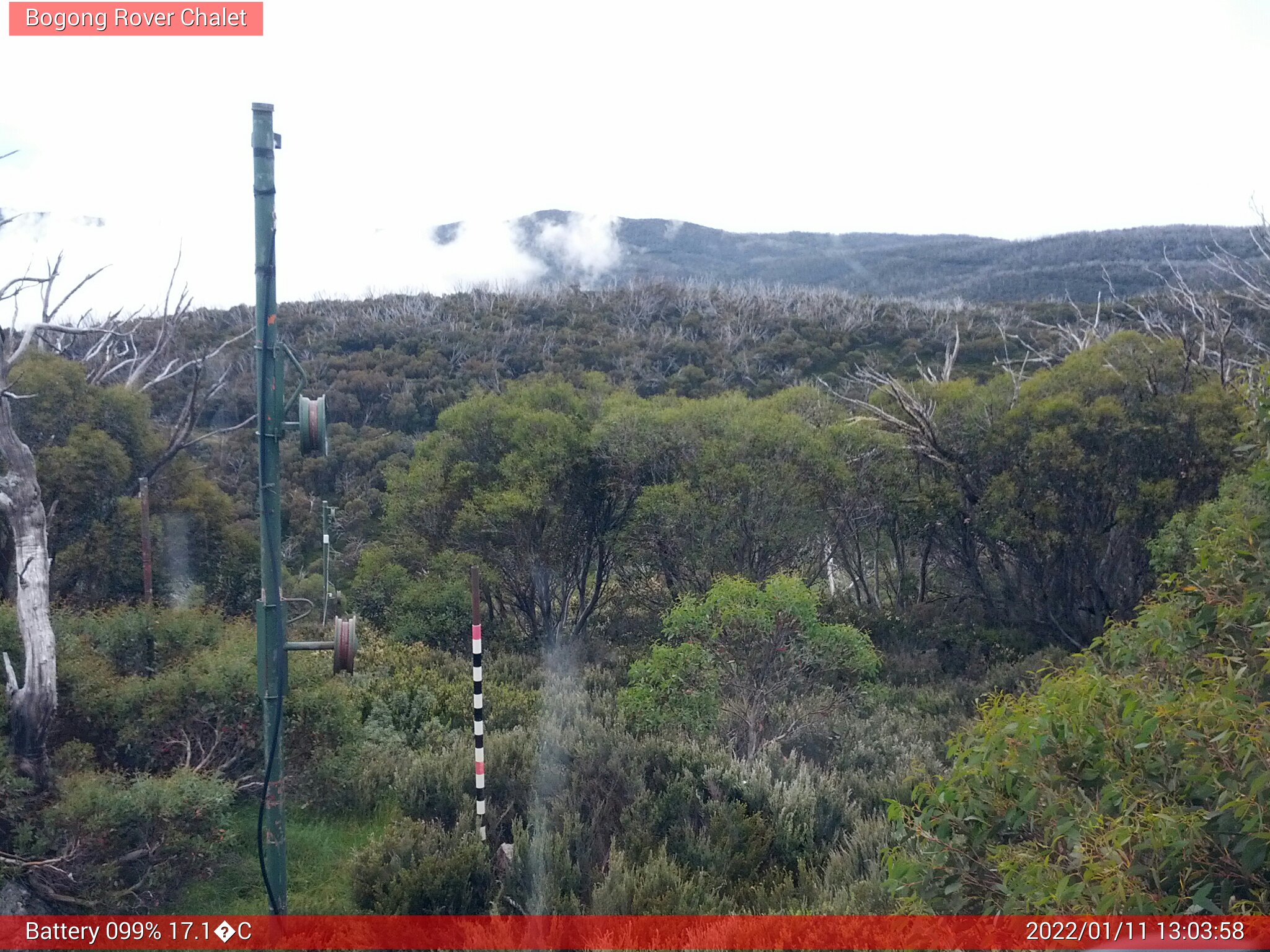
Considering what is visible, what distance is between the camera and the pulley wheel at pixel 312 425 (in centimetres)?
464

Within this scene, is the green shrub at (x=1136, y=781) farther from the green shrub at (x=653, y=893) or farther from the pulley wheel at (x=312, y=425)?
the pulley wheel at (x=312, y=425)

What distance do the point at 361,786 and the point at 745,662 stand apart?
12.1 ft

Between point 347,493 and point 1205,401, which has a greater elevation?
point 1205,401

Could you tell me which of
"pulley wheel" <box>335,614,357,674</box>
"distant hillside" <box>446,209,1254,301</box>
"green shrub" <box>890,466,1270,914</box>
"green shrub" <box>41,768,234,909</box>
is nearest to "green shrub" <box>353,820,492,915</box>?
"green shrub" <box>41,768,234,909</box>

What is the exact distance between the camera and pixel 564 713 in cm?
916

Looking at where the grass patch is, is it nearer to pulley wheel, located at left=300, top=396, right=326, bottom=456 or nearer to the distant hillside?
pulley wheel, located at left=300, top=396, right=326, bottom=456

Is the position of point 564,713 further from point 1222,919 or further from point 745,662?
point 1222,919

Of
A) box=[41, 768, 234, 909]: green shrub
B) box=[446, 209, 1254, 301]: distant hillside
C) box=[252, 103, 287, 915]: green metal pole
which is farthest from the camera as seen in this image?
box=[446, 209, 1254, 301]: distant hillside

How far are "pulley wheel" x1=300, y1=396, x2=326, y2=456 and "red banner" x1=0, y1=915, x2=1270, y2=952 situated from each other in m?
2.45

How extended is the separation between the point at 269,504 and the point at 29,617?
10.5 feet

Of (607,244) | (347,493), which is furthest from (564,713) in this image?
(607,244)

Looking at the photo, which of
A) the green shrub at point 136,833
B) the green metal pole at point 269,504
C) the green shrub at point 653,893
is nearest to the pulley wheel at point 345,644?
the green metal pole at point 269,504

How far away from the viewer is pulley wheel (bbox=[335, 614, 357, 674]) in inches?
186

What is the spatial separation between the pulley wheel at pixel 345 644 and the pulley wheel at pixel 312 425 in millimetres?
861
